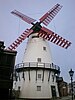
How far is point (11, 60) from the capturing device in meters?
19.5

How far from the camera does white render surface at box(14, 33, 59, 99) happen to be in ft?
93.4

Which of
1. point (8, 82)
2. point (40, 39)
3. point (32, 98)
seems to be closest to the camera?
point (8, 82)

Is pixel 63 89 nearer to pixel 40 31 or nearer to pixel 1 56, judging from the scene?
pixel 40 31

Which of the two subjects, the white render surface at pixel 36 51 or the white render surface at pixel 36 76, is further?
the white render surface at pixel 36 51

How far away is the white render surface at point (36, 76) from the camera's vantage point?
2847cm

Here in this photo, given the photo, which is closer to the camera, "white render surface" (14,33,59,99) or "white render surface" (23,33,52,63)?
"white render surface" (14,33,59,99)

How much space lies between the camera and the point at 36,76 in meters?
29.5

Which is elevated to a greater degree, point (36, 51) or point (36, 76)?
point (36, 51)

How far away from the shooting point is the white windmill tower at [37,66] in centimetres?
2873

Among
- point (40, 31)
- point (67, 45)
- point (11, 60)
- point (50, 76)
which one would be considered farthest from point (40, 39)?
point (11, 60)

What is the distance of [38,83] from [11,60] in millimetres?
10882

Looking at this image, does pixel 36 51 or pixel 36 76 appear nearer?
pixel 36 76

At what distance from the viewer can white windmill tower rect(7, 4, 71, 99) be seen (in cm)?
2873

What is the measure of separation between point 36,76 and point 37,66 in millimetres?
1722
